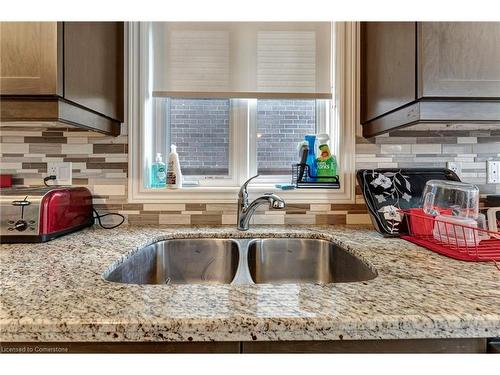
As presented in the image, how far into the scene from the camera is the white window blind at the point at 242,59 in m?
1.49

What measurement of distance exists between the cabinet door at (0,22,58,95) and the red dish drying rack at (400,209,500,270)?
4.29ft

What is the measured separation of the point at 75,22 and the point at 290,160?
3.55ft

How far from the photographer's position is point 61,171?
1.44 metres

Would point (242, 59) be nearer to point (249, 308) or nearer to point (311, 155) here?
point (311, 155)

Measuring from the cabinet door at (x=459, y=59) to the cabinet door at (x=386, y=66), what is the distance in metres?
0.04

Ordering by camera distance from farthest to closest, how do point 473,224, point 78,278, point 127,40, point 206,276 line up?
point 127,40
point 206,276
point 473,224
point 78,278

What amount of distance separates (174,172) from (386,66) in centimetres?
102

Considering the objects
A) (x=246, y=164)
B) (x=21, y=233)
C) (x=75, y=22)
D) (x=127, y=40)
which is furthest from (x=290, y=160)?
(x=21, y=233)

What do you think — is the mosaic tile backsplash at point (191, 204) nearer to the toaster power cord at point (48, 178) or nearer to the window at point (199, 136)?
the toaster power cord at point (48, 178)

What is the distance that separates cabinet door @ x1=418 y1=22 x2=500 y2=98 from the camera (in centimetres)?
98

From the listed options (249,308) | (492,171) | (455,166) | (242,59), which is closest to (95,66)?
(242,59)

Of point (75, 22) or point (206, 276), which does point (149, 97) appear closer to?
point (75, 22)

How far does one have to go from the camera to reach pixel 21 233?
1.06 meters

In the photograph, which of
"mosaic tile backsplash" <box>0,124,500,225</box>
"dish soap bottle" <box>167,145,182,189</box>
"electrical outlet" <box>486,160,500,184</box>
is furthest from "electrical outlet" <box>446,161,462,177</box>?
"dish soap bottle" <box>167,145,182,189</box>
